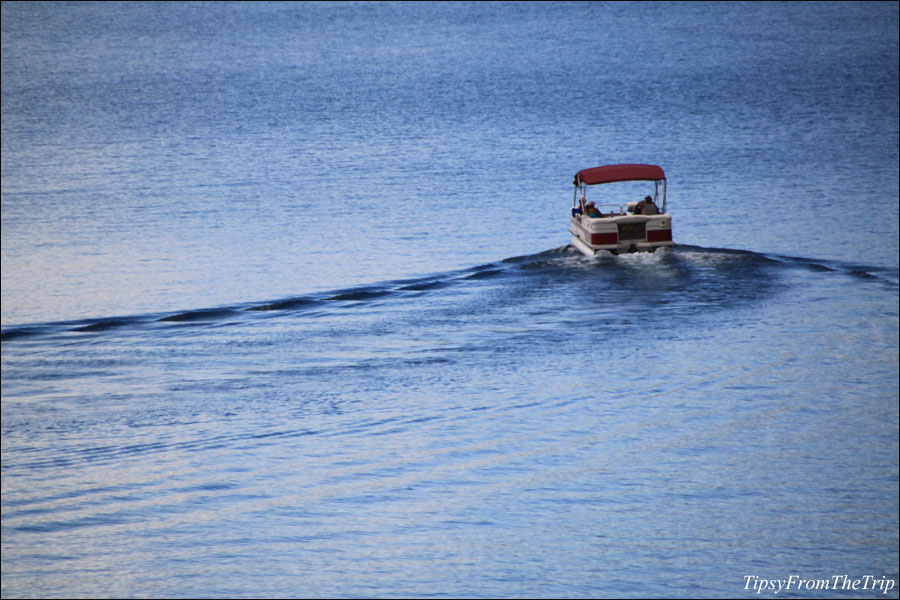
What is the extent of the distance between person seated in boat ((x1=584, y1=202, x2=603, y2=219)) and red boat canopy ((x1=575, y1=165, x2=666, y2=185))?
0.70m

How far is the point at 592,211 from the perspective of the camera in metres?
29.8

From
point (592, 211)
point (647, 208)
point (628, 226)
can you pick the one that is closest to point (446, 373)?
point (628, 226)

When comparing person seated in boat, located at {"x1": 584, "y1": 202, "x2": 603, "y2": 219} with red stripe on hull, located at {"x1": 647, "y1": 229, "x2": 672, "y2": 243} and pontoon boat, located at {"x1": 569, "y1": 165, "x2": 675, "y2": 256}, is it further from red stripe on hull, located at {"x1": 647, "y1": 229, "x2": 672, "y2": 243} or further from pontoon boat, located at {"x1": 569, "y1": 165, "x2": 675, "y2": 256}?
red stripe on hull, located at {"x1": 647, "y1": 229, "x2": 672, "y2": 243}

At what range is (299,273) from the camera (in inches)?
1201

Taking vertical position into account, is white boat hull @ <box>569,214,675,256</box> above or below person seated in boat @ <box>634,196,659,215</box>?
below

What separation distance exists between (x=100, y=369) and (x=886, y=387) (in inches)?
633

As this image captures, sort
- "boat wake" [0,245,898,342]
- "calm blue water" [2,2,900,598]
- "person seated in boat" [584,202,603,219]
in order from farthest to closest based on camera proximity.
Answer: "person seated in boat" [584,202,603,219], "boat wake" [0,245,898,342], "calm blue water" [2,2,900,598]

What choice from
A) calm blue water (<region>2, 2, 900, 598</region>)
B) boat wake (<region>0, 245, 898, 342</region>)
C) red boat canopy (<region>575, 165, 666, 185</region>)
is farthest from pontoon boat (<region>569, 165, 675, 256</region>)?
calm blue water (<region>2, 2, 900, 598</region>)

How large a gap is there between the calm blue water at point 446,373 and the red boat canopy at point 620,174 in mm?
2525

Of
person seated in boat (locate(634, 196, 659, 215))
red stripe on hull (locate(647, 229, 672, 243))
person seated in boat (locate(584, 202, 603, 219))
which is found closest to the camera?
red stripe on hull (locate(647, 229, 672, 243))

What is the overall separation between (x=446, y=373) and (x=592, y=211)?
10850 mm

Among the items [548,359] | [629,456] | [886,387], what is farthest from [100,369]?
[886,387]

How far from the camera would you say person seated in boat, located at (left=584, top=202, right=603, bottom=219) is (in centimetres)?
2948

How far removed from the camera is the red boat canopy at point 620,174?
2956cm
